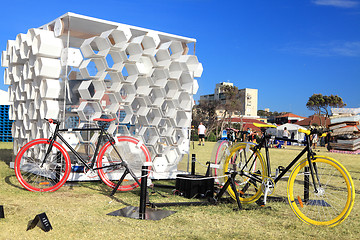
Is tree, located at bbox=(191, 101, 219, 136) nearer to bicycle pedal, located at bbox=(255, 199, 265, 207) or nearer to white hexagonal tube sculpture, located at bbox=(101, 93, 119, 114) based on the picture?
white hexagonal tube sculpture, located at bbox=(101, 93, 119, 114)

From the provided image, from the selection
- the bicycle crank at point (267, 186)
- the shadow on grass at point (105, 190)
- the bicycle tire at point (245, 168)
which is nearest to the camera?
the bicycle crank at point (267, 186)

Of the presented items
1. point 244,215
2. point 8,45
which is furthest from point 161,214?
point 8,45

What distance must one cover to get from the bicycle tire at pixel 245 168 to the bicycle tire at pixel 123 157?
1229 mm

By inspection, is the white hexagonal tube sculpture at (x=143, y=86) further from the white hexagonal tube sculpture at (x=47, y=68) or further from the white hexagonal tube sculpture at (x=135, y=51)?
the white hexagonal tube sculpture at (x=47, y=68)

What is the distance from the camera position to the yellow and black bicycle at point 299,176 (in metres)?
3.90

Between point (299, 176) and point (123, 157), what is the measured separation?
2.40m

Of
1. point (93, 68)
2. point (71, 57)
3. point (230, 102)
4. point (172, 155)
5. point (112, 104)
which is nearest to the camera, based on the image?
point (71, 57)

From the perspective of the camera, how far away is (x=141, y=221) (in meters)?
3.91

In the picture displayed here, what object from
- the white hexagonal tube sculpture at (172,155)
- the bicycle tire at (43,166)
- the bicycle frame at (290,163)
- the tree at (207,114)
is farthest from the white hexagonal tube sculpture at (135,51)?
the tree at (207,114)

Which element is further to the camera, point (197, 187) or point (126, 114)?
point (126, 114)

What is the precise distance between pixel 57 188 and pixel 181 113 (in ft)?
8.78

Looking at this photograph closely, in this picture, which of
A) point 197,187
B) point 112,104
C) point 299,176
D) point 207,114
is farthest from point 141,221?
Answer: point 207,114

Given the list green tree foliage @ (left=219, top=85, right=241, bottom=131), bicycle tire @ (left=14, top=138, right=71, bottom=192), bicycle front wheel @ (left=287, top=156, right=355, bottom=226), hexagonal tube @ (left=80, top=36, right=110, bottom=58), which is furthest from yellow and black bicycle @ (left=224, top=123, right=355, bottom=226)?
green tree foliage @ (left=219, top=85, right=241, bottom=131)

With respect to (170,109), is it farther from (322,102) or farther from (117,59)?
(322,102)
